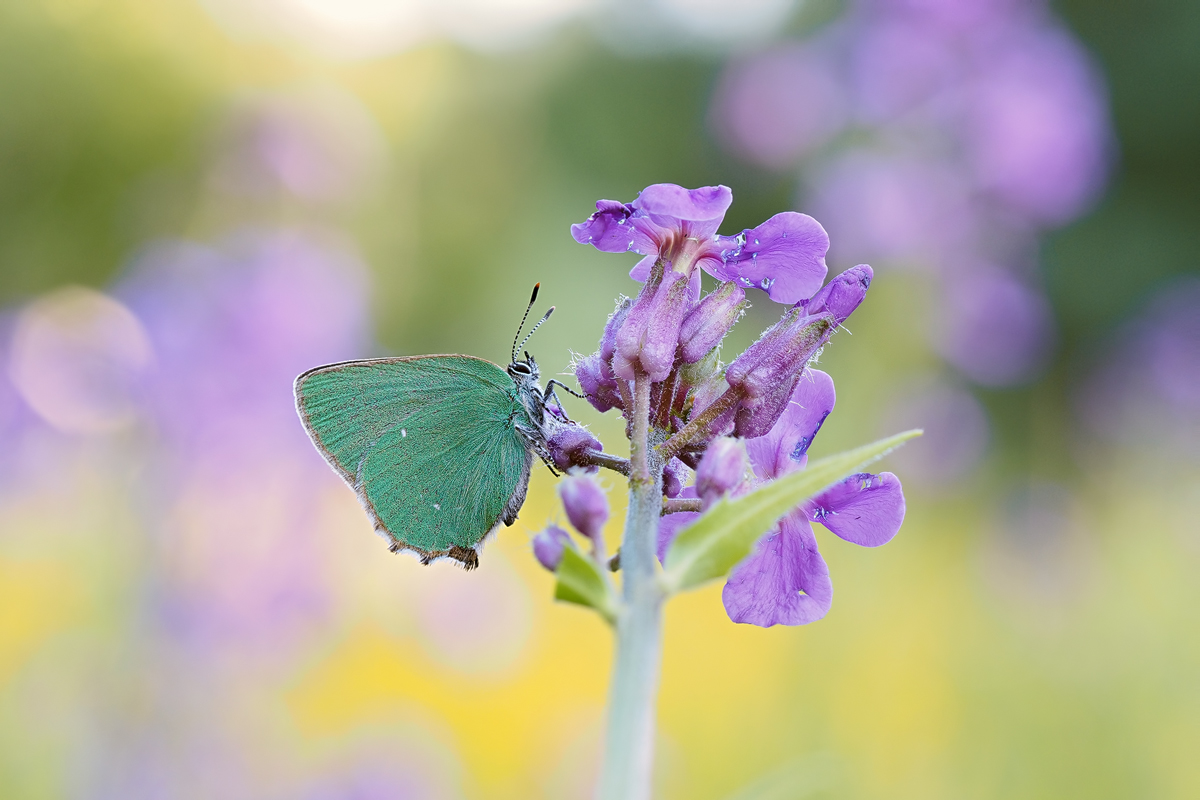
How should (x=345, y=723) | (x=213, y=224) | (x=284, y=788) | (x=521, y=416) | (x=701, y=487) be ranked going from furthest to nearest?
(x=213, y=224) < (x=345, y=723) < (x=284, y=788) < (x=521, y=416) < (x=701, y=487)

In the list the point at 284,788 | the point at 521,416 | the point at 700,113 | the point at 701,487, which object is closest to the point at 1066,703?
the point at 284,788

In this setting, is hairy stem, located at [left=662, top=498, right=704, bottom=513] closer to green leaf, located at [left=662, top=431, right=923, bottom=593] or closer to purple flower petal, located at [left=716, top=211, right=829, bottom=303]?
green leaf, located at [left=662, top=431, right=923, bottom=593]

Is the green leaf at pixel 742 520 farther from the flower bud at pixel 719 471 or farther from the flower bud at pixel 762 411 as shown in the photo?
the flower bud at pixel 762 411

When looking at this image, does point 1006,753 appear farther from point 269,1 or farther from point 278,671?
point 269,1

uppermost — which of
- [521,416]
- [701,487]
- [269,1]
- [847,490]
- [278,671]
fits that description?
[269,1]

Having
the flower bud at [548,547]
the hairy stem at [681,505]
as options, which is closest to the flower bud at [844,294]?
the hairy stem at [681,505]

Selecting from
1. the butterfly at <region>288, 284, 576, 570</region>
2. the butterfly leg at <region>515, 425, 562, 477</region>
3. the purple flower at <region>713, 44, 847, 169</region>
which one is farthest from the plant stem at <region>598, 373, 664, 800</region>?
the purple flower at <region>713, 44, 847, 169</region>
